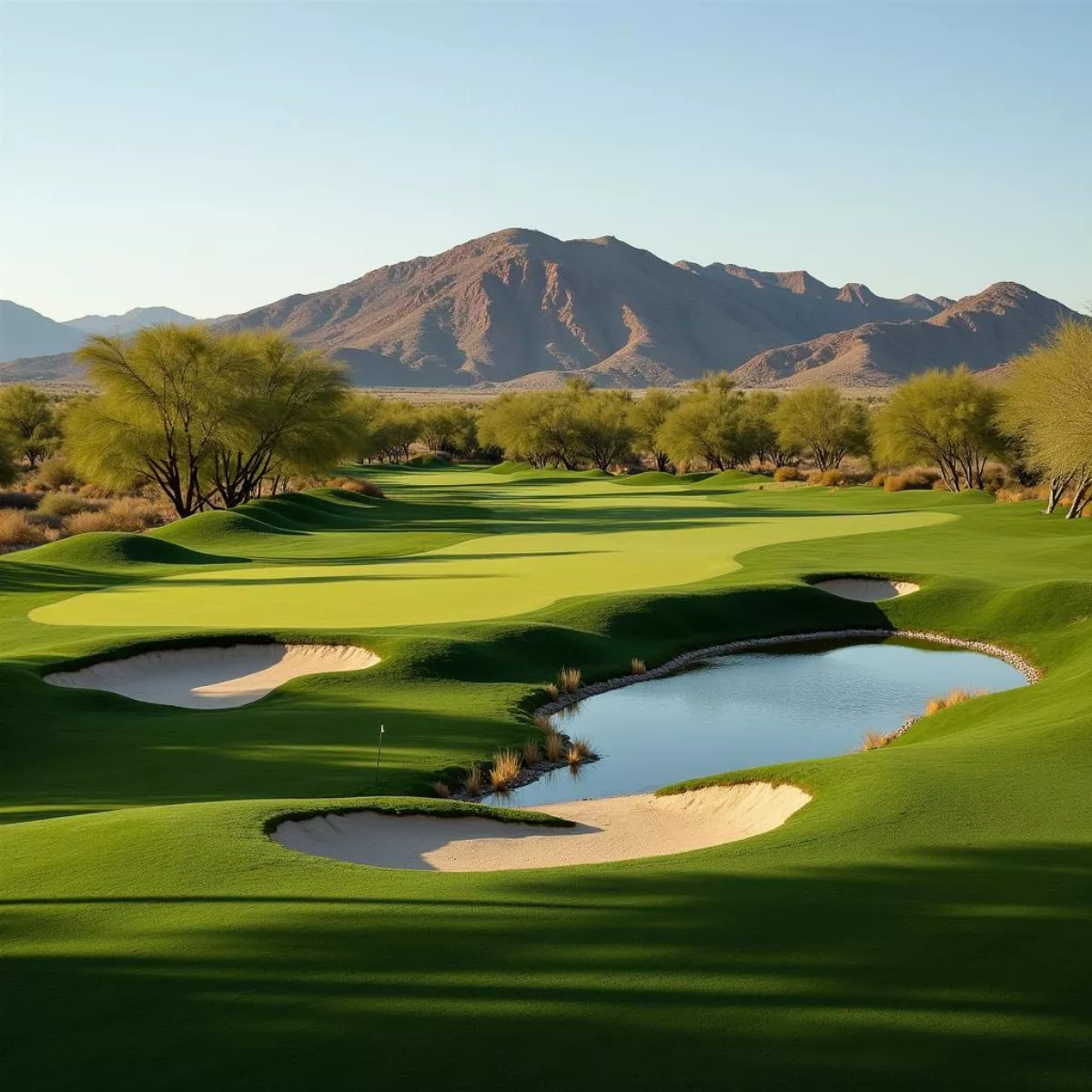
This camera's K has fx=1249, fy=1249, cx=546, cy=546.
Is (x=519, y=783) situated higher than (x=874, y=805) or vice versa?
(x=874, y=805)

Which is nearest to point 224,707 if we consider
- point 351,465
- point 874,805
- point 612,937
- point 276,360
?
point 874,805

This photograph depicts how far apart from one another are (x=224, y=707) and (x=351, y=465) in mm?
97265

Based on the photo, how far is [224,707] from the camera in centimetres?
2270

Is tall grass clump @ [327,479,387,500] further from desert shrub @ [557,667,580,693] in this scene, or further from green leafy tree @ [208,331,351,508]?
desert shrub @ [557,667,580,693]

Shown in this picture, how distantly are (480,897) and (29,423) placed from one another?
9645 centimetres

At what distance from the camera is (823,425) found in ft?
314

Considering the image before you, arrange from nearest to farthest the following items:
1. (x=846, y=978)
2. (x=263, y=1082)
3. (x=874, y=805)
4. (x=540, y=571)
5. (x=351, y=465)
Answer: (x=263, y=1082) → (x=846, y=978) → (x=874, y=805) → (x=540, y=571) → (x=351, y=465)

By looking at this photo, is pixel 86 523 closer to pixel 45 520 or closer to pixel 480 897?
pixel 45 520

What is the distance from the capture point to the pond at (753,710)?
2091 cm

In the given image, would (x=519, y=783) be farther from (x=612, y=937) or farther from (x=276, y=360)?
(x=276, y=360)

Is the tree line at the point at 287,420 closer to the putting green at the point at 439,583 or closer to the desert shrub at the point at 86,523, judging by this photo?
the desert shrub at the point at 86,523

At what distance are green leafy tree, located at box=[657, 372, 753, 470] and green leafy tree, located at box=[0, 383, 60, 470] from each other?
48.2 meters

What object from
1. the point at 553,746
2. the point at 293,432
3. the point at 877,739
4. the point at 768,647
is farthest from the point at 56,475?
the point at 877,739

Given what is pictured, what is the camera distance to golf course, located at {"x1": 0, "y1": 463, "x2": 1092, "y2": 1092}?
7035mm
